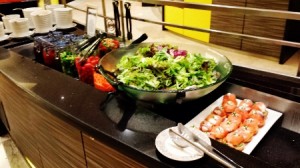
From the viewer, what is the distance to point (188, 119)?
1186 millimetres

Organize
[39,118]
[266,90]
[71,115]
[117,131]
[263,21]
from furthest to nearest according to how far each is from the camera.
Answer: [263,21]
[39,118]
[266,90]
[71,115]
[117,131]

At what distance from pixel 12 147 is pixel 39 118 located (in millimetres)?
1238

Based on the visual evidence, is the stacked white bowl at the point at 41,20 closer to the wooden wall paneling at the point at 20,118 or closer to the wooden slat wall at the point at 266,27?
the wooden wall paneling at the point at 20,118

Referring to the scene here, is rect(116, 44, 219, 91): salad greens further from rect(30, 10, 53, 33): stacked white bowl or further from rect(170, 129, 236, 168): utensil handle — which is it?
rect(30, 10, 53, 33): stacked white bowl

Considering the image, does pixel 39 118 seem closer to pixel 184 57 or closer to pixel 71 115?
pixel 71 115

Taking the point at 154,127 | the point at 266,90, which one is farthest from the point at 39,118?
the point at 266,90

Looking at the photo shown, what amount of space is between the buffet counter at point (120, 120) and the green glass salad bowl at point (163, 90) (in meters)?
0.08

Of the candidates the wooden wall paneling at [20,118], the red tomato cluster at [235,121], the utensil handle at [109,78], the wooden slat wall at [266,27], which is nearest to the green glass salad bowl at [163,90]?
the utensil handle at [109,78]

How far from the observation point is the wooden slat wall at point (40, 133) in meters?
1.32

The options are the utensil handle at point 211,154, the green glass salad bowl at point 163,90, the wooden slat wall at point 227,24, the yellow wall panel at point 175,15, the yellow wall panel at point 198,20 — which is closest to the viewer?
the utensil handle at point 211,154

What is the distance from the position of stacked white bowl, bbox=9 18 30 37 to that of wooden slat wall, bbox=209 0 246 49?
3.04 metres

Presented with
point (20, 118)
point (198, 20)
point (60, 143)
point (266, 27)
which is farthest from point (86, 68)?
point (198, 20)

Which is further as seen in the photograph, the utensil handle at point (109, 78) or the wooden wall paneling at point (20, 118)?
the wooden wall paneling at point (20, 118)

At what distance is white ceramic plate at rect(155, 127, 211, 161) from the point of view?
33.2 inches
